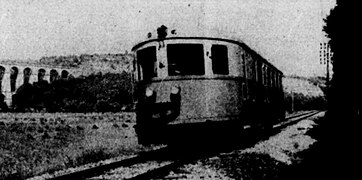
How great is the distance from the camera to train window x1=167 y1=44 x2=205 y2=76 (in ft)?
29.3

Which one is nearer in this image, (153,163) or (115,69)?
(153,163)

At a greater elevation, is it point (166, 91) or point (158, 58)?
point (158, 58)

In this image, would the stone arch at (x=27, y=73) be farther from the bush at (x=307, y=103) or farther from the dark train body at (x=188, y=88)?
the dark train body at (x=188, y=88)

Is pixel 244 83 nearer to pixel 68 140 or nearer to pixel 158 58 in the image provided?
pixel 158 58

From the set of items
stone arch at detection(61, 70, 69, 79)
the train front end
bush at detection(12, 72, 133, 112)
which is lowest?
bush at detection(12, 72, 133, 112)

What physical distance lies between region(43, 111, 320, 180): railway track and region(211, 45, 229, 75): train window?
1809 mm

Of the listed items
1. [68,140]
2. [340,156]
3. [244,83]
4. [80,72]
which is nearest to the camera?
[340,156]

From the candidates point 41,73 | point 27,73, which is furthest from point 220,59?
point 41,73

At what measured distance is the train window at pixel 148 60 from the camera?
30.5ft

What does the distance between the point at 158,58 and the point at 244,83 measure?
2.22 meters

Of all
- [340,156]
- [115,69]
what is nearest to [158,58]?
[340,156]

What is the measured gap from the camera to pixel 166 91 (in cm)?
882

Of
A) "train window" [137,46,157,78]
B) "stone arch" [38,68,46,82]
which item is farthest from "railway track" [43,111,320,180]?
"stone arch" [38,68,46,82]

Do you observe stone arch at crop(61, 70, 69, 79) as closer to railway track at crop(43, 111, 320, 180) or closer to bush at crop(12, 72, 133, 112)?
bush at crop(12, 72, 133, 112)
